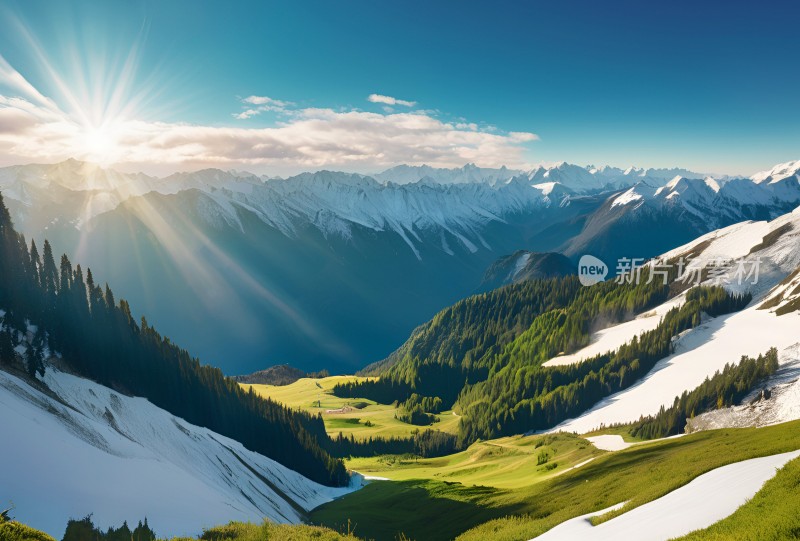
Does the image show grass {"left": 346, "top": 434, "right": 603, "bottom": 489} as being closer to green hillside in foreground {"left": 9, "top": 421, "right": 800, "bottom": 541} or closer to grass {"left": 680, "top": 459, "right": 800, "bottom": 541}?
green hillside in foreground {"left": 9, "top": 421, "right": 800, "bottom": 541}

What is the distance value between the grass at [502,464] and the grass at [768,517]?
54124 millimetres

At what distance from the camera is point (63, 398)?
59.8m

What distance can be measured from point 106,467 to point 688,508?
144 feet

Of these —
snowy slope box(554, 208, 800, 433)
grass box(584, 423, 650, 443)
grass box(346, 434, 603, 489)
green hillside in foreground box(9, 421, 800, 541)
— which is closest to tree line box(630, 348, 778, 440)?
grass box(584, 423, 650, 443)

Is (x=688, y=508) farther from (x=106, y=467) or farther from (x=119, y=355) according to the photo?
(x=119, y=355)

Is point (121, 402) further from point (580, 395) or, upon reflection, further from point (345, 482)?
point (580, 395)

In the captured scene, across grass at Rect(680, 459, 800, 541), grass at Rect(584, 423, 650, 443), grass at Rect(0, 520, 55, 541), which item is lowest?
grass at Rect(584, 423, 650, 443)

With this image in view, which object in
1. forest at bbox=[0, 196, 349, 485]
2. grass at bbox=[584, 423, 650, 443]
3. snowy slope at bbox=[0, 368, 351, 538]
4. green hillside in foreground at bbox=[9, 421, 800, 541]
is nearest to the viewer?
green hillside in foreground at bbox=[9, 421, 800, 541]

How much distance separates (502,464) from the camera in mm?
107375

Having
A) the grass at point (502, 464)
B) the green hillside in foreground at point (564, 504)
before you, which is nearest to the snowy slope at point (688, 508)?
the green hillside in foreground at point (564, 504)

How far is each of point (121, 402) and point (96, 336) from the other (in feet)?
55.9

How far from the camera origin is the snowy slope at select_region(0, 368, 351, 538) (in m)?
33.1

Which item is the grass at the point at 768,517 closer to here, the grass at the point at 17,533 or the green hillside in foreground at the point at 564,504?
the green hillside in foreground at the point at 564,504

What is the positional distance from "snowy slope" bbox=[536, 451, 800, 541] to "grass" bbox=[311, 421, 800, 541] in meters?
2.14
